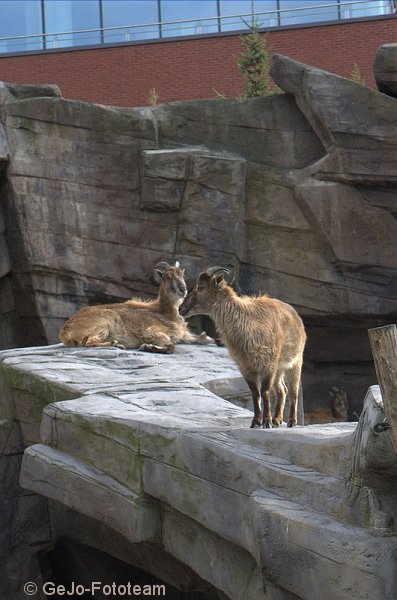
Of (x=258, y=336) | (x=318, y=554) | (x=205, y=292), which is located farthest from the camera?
(x=205, y=292)

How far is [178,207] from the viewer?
18.6 m

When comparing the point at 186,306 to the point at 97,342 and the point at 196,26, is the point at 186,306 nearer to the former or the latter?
the point at 97,342

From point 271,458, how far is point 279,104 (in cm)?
1125

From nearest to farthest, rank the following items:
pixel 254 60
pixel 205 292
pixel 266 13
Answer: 1. pixel 205 292
2. pixel 254 60
3. pixel 266 13

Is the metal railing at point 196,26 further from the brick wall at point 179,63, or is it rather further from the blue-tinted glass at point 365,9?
the brick wall at point 179,63

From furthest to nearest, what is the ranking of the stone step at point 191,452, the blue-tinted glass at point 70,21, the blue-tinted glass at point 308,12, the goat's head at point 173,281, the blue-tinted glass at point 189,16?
1. the blue-tinted glass at point 70,21
2. the blue-tinted glass at point 189,16
3. the blue-tinted glass at point 308,12
4. the goat's head at point 173,281
5. the stone step at point 191,452

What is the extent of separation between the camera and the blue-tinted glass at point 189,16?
24.8 metres

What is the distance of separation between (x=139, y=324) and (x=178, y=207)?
442 cm

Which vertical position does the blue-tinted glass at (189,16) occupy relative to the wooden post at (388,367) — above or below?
above

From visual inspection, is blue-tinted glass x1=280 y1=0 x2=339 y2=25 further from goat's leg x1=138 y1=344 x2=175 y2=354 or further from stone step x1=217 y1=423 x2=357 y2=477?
stone step x1=217 y1=423 x2=357 y2=477

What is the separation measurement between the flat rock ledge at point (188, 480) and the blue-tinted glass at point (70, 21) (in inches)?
498

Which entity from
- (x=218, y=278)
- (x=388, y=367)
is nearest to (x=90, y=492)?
(x=218, y=278)

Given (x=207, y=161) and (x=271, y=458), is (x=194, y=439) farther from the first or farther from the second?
(x=207, y=161)

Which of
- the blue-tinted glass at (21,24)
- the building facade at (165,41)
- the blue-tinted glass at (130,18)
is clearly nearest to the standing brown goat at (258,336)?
the building facade at (165,41)
